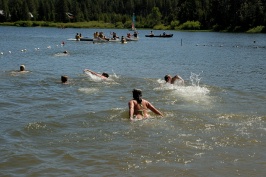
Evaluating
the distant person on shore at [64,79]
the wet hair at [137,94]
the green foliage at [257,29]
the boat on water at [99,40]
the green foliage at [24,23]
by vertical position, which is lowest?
the green foliage at [257,29]

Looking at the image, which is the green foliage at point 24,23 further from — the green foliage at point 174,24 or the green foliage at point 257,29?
the green foliage at point 257,29

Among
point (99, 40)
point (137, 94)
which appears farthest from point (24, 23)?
point (137, 94)

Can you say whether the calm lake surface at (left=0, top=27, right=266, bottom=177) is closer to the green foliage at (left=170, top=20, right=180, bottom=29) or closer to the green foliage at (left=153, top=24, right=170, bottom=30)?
the green foliage at (left=170, top=20, right=180, bottom=29)

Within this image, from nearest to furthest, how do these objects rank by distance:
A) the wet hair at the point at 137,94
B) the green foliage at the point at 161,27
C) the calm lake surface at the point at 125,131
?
Result: the calm lake surface at the point at 125,131, the wet hair at the point at 137,94, the green foliage at the point at 161,27

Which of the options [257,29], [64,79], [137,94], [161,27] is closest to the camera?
[137,94]

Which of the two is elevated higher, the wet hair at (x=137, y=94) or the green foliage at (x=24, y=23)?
the green foliage at (x=24, y=23)

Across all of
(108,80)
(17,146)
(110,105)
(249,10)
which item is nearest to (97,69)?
(108,80)

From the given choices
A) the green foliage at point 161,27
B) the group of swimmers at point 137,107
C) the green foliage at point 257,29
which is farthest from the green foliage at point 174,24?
the group of swimmers at point 137,107

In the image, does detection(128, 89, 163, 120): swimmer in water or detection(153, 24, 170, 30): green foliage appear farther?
detection(153, 24, 170, 30): green foliage

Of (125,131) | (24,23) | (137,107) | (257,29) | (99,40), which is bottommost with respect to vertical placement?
(257,29)

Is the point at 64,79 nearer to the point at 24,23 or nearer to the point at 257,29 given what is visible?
the point at 257,29

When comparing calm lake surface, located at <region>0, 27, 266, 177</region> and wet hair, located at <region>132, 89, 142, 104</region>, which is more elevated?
wet hair, located at <region>132, 89, 142, 104</region>

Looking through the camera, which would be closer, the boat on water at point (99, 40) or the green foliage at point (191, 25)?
the boat on water at point (99, 40)

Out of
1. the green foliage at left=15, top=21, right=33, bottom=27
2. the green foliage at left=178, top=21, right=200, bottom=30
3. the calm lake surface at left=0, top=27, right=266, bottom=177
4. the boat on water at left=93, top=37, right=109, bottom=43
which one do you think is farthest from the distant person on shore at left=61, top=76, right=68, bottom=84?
the green foliage at left=15, top=21, right=33, bottom=27
